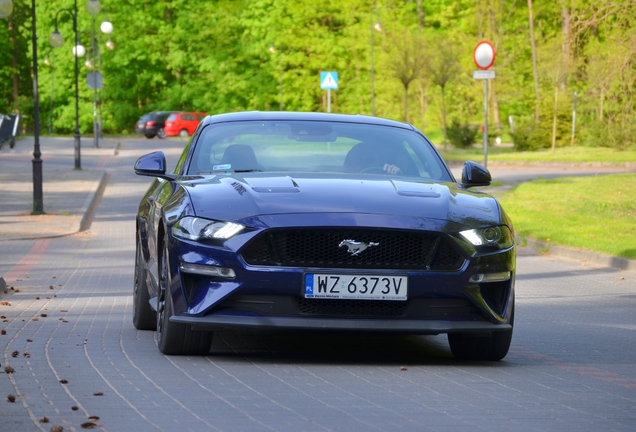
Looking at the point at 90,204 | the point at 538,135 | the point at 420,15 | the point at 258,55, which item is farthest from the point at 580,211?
the point at 258,55

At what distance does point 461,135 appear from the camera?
5094cm

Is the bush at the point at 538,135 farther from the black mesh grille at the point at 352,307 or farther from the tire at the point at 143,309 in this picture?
the black mesh grille at the point at 352,307

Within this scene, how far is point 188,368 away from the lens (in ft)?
21.6

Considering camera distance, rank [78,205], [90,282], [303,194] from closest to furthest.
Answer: [303,194], [90,282], [78,205]

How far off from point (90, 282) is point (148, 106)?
237ft

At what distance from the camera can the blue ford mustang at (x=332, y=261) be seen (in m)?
6.50

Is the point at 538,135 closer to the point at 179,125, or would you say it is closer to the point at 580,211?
the point at 179,125

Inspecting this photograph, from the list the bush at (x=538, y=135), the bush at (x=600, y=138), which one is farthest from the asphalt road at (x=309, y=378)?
the bush at (x=538, y=135)

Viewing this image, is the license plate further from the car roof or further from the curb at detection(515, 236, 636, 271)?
the curb at detection(515, 236, 636, 271)

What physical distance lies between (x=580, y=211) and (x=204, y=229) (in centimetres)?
1559

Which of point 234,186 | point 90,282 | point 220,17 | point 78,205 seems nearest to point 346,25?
point 220,17

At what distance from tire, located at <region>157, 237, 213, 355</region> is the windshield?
1.01m

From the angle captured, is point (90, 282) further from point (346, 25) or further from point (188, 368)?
point (346, 25)

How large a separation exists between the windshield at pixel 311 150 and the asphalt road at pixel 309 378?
1.10 metres
